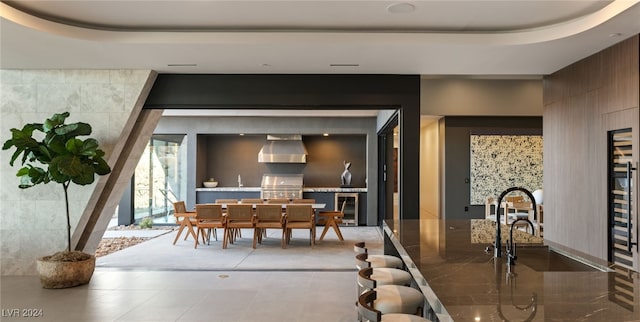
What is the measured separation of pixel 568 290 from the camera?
1.77m

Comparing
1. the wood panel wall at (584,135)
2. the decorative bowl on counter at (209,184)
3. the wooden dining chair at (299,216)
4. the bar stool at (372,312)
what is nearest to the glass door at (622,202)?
the wood panel wall at (584,135)

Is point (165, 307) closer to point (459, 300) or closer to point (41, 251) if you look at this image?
point (41, 251)

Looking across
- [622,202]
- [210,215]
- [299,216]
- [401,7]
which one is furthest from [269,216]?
[622,202]

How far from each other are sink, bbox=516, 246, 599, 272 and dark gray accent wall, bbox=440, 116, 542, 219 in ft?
22.7

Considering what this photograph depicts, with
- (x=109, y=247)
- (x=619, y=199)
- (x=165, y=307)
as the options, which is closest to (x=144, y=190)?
(x=109, y=247)

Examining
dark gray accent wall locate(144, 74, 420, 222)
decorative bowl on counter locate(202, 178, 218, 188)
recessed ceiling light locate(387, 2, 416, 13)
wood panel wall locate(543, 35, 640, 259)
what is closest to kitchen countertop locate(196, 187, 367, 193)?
decorative bowl on counter locate(202, 178, 218, 188)

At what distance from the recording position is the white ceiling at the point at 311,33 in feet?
11.9

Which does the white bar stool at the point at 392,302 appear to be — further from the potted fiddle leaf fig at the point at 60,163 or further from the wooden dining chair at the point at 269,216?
the wooden dining chair at the point at 269,216

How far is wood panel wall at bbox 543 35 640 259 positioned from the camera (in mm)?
4059

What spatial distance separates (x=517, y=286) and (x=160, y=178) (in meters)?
10.1

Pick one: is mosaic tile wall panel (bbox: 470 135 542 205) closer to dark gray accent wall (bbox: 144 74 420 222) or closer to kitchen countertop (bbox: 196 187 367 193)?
kitchen countertop (bbox: 196 187 367 193)

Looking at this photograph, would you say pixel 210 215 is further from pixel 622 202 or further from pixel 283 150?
pixel 622 202

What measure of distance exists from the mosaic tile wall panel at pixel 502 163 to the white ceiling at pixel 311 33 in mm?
4664

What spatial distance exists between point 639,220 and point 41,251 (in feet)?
21.9
